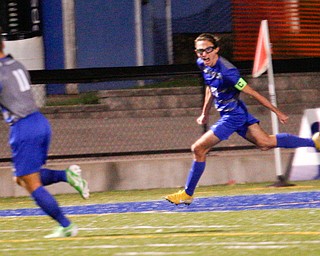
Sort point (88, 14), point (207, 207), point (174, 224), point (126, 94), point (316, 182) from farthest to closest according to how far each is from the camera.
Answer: point (88, 14) → point (126, 94) → point (316, 182) → point (207, 207) → point (174, 224)

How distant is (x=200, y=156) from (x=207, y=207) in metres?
0.55

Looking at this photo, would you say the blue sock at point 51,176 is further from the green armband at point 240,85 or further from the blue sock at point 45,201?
the green armband at point 240,85

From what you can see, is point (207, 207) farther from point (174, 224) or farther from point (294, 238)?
point (294, 238)

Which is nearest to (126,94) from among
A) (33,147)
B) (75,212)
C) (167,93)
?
(167,93)

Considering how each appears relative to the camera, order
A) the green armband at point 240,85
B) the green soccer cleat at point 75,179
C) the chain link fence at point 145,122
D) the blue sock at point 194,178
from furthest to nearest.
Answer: the chain link fence at point 145,122, the blue sock at point 194,178, the green armband at point 240,85, the green soccer cleat at point 75,179

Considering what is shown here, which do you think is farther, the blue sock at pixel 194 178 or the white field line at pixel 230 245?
the blue sock at pixel 194 178

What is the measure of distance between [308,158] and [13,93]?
252 inches

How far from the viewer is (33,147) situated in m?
9.11

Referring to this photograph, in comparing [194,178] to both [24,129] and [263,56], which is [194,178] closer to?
[263,56]

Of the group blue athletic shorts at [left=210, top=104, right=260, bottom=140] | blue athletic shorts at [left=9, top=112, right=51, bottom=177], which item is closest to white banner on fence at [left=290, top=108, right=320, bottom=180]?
blue athletic shorts at [left=210, top=104, right=260, bottom=140]

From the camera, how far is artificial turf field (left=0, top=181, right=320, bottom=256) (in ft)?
28.4

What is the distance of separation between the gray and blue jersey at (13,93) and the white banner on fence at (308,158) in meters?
6.21

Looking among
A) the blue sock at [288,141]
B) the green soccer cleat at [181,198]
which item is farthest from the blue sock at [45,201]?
the blue sock at [288,141]

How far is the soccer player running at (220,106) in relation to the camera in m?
11.8
